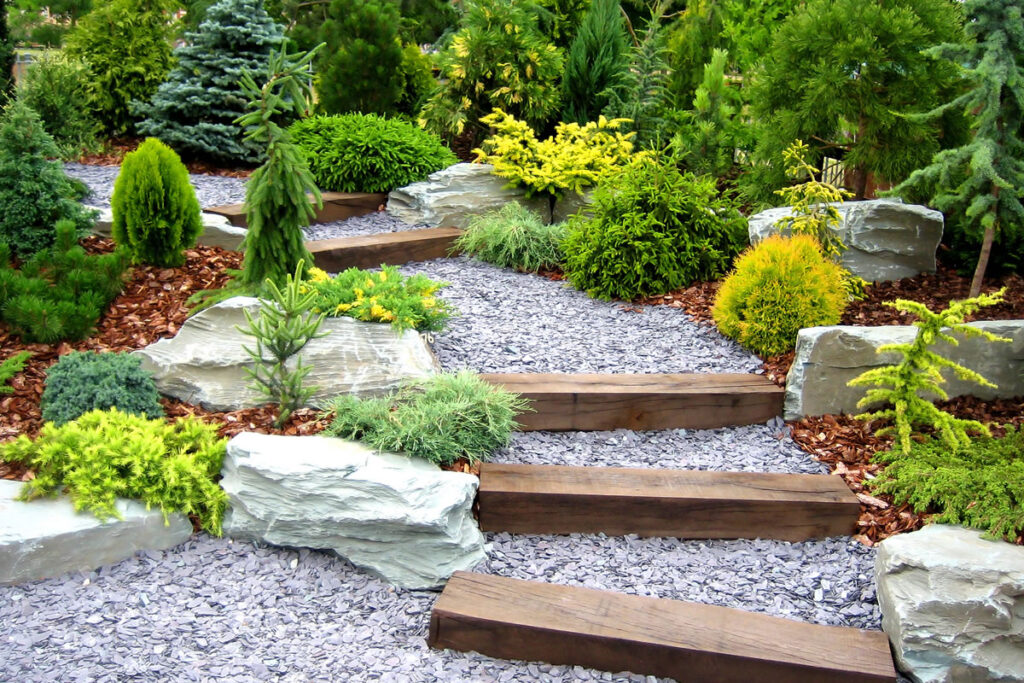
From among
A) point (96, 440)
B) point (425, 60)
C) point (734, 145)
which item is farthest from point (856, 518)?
point (425, 60)

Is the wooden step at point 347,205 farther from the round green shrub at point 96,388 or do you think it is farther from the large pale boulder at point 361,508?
the large pale boulder at point 361,508

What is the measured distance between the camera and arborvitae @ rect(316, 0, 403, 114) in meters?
9.23

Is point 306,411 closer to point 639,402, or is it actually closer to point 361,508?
point 361,508

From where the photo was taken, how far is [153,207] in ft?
18.6

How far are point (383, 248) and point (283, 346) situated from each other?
8.50 ft

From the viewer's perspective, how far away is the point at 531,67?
28.0 feet

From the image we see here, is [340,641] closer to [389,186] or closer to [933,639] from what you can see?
[933,639]

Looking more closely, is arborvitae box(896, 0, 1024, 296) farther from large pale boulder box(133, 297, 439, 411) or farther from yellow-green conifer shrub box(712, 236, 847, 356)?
large pale boulder box(133, 297, 439, 411)

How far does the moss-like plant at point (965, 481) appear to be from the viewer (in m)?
3.65

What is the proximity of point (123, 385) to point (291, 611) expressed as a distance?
1.66m

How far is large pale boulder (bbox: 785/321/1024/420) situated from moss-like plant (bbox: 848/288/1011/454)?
0.20 meters

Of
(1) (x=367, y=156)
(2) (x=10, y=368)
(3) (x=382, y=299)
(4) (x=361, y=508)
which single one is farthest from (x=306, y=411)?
(1) (x=367, y=156)

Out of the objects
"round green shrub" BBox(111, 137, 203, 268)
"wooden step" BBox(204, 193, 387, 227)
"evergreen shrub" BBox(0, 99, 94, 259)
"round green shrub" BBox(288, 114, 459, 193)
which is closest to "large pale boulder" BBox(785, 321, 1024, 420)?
"round green shrub" BBox(111, 137, 203, 268)

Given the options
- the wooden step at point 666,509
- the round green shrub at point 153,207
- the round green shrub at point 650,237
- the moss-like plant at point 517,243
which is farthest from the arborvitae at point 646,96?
the wooden step at point 666,509
